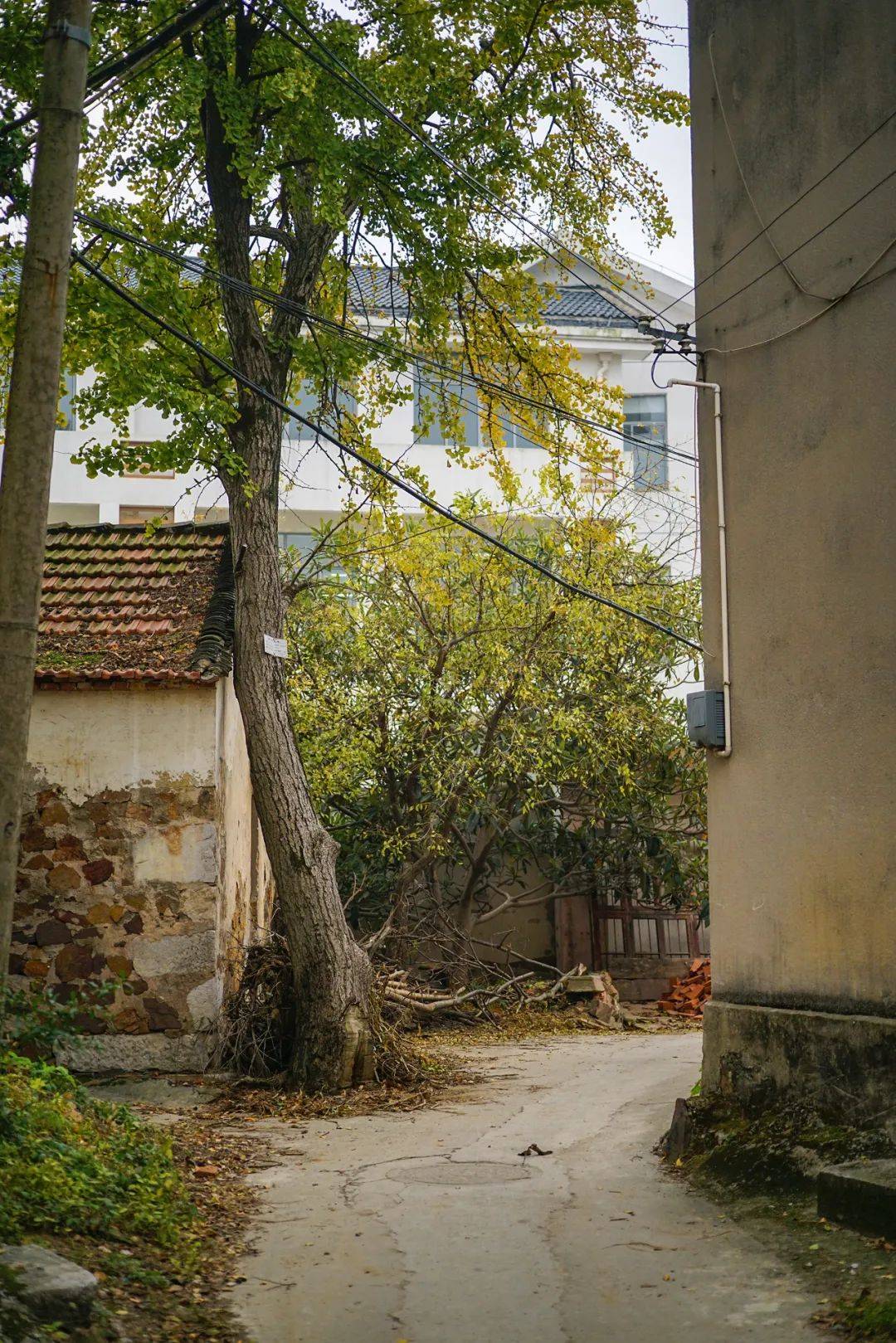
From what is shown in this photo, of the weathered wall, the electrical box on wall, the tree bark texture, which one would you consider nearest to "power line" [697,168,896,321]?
the electrical box on wall

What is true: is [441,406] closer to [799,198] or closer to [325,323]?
[325,323]

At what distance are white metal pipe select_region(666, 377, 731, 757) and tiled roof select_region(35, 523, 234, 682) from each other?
499 cm

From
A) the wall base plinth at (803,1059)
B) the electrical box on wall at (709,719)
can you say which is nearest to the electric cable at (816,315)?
the electrical box on wall at (709,719)

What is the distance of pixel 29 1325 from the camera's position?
409 centimetres

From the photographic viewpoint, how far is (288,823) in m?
10.7

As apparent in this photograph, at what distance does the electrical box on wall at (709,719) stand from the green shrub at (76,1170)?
12.7 feet

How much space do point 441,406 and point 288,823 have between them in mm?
7034

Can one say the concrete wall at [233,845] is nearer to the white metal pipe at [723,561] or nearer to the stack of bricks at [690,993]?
the white metal pipe at [723,561]

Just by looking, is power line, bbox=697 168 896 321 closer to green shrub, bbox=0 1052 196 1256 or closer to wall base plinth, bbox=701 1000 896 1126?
wall base plinth, bbox=701 1000 896 1126

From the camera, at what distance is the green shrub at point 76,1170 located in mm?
5250

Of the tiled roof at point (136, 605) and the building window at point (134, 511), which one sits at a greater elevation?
the building window at point (134, 511)

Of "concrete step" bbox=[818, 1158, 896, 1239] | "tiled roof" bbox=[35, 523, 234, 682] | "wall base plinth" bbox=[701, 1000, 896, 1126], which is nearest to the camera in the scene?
"concrete step" bbox=[818, 1158, 896, 1239]

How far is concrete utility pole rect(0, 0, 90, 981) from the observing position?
17.2 feet

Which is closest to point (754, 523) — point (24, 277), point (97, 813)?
point (24, 277)
